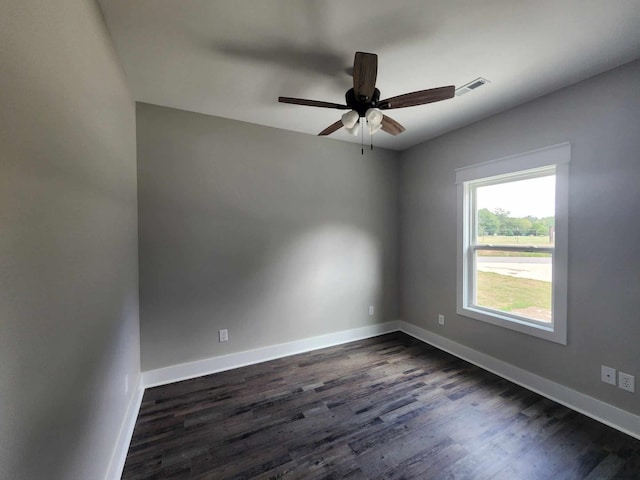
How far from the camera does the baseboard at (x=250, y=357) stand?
8.12 ft

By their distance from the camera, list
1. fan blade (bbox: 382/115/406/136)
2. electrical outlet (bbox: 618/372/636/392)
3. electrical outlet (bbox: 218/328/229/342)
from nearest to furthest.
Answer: electrical outlet (bbox: 618/372/636/392), fan blade (bbox: 382/115/406/136), electrical outlet (bbox: 218/328/229/342)

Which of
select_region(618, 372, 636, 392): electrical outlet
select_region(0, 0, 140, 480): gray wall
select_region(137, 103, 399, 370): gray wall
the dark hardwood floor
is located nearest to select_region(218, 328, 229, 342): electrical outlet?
select_region(137, 103, 399, 370): gray wall

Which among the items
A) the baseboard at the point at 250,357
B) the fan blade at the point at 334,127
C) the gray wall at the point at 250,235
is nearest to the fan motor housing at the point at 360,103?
the fan blade at the point at 334,127

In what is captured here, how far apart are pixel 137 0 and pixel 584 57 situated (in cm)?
289

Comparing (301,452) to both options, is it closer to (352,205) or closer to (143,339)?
(143,339)

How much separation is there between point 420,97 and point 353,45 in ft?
1.87

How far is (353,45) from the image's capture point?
5.65 ft

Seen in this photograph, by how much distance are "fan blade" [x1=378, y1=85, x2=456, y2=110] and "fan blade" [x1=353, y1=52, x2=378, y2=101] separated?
14 cm

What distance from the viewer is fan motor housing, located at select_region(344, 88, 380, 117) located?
6.06 feet

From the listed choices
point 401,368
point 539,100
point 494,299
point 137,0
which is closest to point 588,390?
point 494,299

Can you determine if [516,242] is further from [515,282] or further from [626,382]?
[626,382]

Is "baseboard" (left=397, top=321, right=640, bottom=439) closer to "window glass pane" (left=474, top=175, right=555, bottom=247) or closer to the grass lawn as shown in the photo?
the grass lawn

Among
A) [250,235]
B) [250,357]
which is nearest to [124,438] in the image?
[250,357]

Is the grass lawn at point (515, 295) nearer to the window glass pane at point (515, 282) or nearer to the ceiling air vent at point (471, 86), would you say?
the window glass pane at point (515, 282)
